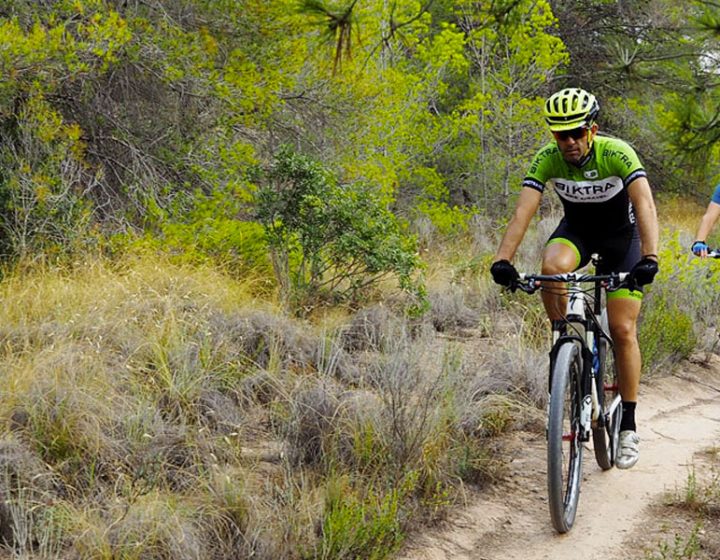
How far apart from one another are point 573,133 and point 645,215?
556 mm

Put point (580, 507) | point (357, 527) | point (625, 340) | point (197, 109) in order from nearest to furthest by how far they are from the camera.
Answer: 1. point (357, 527)
2. point (580, 507)
3. point (625, 340)
4. point (197, 109)

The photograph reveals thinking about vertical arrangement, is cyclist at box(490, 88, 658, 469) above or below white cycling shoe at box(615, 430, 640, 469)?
above

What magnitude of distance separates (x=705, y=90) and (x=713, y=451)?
12.5 ft

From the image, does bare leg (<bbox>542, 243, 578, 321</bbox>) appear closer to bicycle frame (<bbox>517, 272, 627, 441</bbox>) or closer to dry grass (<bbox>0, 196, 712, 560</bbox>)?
bicycle frame (<bbox>517, 272, 627, 441</bbox>)

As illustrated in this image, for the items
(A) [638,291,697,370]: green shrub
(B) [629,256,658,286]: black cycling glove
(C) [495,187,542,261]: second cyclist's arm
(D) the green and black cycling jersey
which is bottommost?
(A) [638,291,697,370]: green shrub

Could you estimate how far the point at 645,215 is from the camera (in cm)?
470

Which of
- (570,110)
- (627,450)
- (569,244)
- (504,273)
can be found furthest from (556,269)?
(627,450)

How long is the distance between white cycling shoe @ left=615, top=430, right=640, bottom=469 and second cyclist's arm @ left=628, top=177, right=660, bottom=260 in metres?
1.15

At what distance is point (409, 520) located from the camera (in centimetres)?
445

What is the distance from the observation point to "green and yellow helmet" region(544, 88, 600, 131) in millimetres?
4652

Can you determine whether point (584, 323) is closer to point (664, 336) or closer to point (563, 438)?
point (563, 438)

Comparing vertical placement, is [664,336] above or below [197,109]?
below

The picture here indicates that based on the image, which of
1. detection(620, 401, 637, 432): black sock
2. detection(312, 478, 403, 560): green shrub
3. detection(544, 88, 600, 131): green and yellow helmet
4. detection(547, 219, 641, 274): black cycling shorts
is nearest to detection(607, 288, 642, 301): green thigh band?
detection(547, 219, 641, 274): black cycling shorts

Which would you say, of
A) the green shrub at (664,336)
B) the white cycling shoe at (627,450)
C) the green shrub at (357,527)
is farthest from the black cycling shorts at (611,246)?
the green shrub at (664,336)
